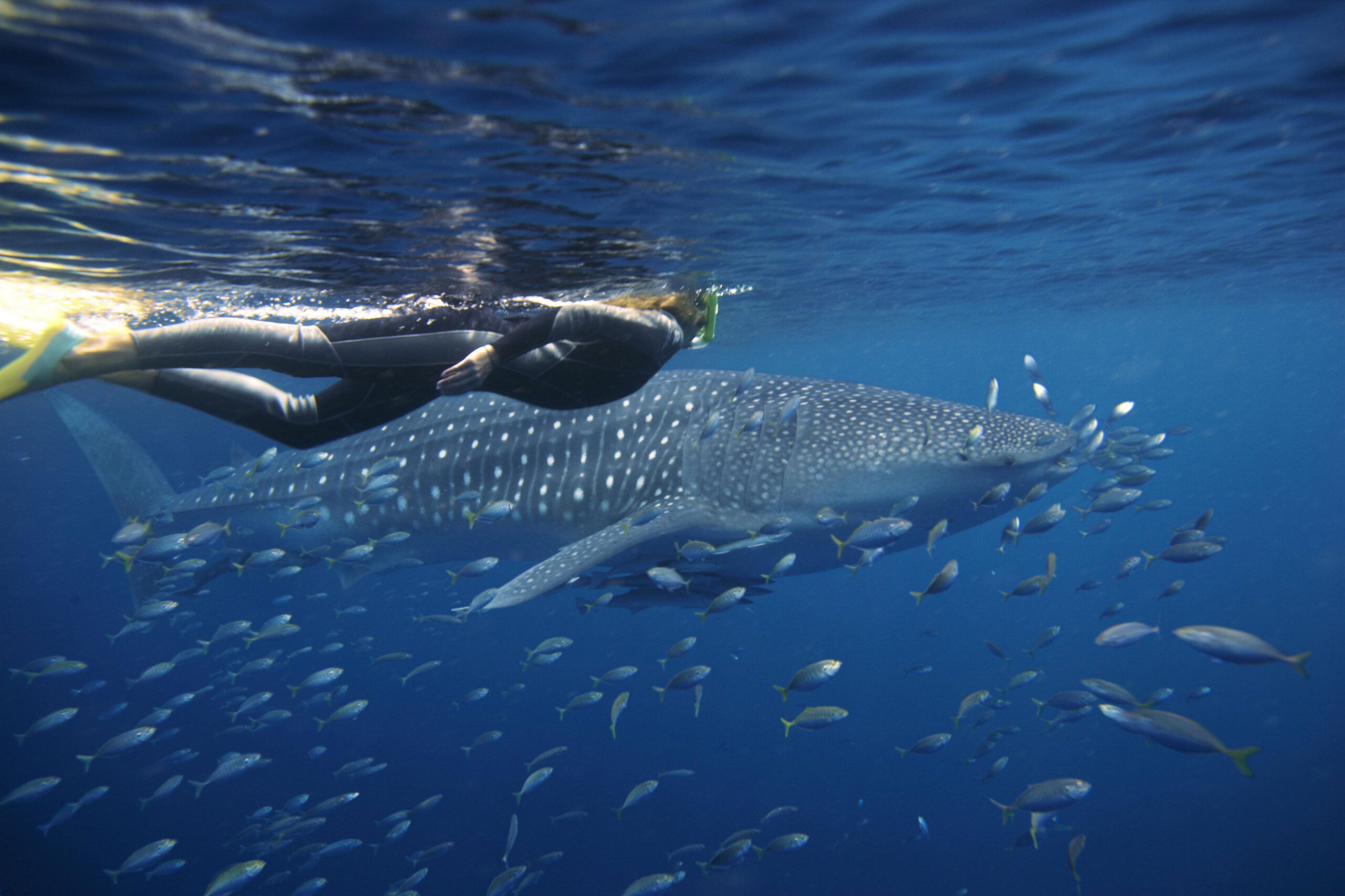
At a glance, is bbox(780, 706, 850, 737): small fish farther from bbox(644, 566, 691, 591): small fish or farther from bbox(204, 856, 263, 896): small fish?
bbox(204, 856, 263, 896): small fish

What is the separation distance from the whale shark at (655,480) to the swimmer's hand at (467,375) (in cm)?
179

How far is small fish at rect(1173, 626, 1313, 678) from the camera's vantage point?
13.6ft

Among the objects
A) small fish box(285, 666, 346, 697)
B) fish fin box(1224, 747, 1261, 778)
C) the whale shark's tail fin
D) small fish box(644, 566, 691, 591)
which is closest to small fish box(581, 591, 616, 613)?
small fish box(644, 566, 691, 591)

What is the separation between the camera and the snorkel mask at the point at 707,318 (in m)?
5.58

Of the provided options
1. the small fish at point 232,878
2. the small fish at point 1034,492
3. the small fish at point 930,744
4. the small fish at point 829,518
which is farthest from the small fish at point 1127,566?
the small fish at point 232,878

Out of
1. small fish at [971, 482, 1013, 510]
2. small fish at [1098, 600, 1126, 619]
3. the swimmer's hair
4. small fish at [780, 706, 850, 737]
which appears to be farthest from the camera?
small fish at [1098, 600, 1126, 619]

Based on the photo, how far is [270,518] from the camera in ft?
28.2

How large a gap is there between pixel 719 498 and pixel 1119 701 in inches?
163

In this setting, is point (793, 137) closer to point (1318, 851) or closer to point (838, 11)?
point (838, 11)

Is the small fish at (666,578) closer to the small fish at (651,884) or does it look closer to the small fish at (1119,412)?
the small fish at (651,884)

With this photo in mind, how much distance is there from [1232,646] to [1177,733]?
0.71 m

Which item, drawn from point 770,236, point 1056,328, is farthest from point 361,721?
point 1056,328

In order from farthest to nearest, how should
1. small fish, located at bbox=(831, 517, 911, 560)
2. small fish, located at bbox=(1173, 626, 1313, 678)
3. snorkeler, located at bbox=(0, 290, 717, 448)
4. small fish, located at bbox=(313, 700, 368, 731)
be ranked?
small fish, located at bbox=(313, 700, 368, 731)
small fish, located at bbox=(831, 517, 911, 560)
small fish, located at bbox=(1173, 626, 1313, 678)
snorkeler, located at bbox=(0, 290, 717, 448)

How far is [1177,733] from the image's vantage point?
4.27 metres
